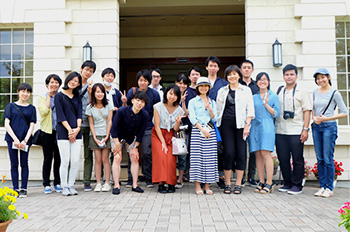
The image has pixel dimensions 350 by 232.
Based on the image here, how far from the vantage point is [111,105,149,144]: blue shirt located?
17.3 feet

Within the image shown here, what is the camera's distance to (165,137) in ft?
18.0

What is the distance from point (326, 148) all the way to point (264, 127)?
965 millimetres

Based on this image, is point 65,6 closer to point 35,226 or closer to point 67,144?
point 67,144

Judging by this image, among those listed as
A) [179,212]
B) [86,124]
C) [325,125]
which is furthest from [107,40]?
[325,125]

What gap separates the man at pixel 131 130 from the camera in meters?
5.28

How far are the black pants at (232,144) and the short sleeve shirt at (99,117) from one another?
77.1 inches

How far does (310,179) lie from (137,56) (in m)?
6.49

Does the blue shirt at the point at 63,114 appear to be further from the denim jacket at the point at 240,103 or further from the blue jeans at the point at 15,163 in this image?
the denim jacket at the point at 240,103

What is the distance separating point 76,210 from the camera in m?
4.34

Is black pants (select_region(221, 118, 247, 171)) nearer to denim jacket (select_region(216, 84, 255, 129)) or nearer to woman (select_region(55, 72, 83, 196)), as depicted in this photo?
denim jacket (select_region(216, 84, 255, 129))

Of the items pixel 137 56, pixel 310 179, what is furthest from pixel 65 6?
pixel 310 179

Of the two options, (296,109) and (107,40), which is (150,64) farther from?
(296,109)

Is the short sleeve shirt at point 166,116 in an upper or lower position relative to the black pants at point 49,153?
upper

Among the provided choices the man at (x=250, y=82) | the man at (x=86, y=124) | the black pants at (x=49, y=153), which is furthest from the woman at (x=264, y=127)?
the black pants at (x=49, y=153)
